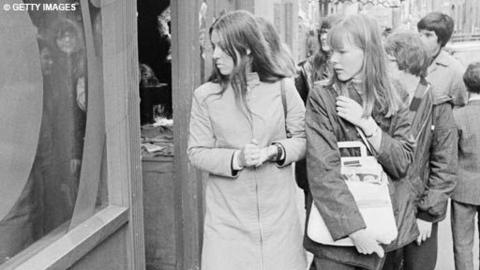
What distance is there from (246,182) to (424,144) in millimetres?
917

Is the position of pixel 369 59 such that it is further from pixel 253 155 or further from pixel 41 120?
pixel 41 120

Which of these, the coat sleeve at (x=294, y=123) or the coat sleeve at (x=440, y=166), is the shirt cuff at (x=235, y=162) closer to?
the coat sleeve at (x=294, y=123)

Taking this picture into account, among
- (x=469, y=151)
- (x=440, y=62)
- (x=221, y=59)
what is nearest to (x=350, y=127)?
(x=221, y=59)

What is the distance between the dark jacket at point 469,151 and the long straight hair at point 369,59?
137 cm

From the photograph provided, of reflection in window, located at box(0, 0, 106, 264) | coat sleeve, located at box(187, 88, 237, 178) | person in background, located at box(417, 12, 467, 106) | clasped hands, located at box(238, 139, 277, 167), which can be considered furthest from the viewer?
person in background, located at box(417, 12, 467, 106)

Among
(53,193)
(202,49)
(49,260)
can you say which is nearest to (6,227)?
(49,260)

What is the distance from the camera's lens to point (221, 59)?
9.24ft

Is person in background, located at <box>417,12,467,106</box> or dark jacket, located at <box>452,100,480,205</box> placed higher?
person in background, located at <box>417,12,467,106</box>

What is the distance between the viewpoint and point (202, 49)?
15.0 feet

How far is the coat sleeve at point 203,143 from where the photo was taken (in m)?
2.81

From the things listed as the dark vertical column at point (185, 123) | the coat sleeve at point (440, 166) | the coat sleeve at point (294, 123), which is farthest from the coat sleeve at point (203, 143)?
the dark vertical column at point (185, 123)

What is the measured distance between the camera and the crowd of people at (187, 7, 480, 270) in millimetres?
2580

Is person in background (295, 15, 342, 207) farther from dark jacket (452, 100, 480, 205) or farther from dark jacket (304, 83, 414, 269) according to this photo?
dark jacket (304, 83, 414, 269)

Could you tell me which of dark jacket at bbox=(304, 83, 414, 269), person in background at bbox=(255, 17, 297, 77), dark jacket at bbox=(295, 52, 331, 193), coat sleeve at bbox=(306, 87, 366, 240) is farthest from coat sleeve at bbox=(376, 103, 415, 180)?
dark jacket at bbox=(295, 52, 331, 193)
